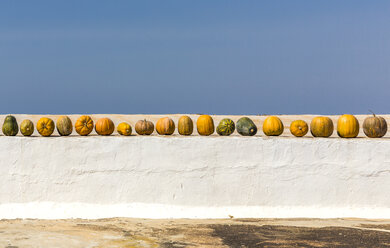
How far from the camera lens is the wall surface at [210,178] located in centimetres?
1141

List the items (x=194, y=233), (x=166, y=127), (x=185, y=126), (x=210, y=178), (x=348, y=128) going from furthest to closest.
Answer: (x=166, y=127) < (x=185, y=126) < (x=348, y=128) < (x=210, y=178) < (x=194, y=233)

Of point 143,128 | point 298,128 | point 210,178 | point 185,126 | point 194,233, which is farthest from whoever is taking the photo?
point 143,128

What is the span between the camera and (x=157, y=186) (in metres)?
11.4

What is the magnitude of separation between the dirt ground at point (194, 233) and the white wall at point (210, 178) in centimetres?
39

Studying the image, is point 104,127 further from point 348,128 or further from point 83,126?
point 348,128

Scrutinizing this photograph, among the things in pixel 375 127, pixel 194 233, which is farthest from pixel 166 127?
pixel 375 127

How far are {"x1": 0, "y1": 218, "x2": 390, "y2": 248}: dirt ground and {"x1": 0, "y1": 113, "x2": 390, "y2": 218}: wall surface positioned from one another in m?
0.38

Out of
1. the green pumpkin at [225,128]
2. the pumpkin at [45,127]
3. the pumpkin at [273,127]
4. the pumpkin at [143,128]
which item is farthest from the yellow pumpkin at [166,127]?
the pumpkin at [45,127]

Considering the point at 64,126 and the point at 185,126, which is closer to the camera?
the point at 64,126

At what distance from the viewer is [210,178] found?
11.4 m

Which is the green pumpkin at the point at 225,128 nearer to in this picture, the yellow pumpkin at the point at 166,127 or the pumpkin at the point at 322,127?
the yellow pumpkin at the point at 166,127

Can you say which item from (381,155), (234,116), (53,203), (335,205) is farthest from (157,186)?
(234,116)

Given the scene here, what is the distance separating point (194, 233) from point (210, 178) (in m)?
1.87

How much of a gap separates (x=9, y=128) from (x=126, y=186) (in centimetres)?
300
